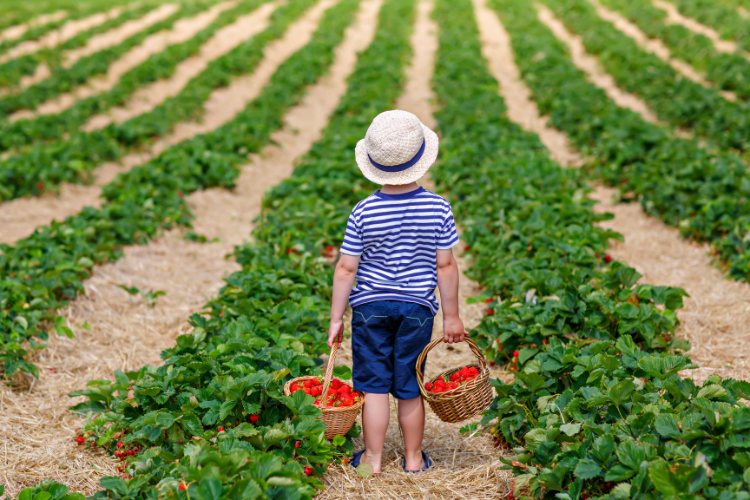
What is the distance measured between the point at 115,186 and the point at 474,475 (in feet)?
22.1

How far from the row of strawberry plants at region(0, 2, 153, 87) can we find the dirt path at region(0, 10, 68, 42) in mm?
1959

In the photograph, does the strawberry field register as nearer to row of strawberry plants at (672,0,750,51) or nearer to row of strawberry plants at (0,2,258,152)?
row of strawberry plants at (0,2,258,152)

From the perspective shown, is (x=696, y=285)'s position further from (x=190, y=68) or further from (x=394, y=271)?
(x=190, y=68)

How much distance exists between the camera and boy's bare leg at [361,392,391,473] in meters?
3.19

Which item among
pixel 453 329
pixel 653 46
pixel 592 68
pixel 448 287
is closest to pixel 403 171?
pixel 448 287

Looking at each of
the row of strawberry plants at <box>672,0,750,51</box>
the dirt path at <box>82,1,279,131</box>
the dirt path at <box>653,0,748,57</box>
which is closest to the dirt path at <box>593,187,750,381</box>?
the dirt path at <box>82,1,279,131</box>

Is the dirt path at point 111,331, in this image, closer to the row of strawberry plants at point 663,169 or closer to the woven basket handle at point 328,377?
the woven basket handle at point 328,377

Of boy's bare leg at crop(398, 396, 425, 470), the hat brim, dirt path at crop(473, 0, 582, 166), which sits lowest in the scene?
dirt path at crop(473, 0, 582, 166)

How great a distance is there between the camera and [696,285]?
587 cm

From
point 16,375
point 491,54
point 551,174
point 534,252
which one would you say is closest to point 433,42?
point 491,54

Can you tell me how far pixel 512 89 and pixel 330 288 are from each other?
40.4 ft

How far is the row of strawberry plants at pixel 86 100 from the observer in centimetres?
1148

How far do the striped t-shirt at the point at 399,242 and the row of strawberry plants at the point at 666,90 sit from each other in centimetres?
824

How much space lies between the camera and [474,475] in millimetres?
3326
